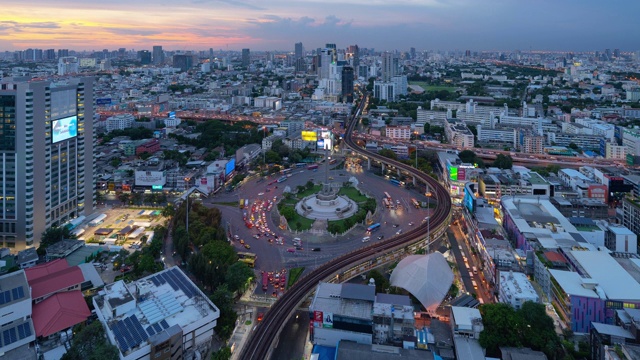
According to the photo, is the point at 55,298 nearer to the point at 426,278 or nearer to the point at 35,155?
the point at 35,155

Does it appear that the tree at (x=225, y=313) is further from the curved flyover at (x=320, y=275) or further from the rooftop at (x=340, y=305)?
the rooftop at (x=340, y=305)

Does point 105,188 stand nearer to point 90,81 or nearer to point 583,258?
point 90,81

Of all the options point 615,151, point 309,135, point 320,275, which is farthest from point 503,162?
point 320,275

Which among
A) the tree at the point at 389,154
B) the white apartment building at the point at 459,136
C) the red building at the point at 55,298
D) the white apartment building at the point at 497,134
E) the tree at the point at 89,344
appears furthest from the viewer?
the white apartment building at the point at 497,134

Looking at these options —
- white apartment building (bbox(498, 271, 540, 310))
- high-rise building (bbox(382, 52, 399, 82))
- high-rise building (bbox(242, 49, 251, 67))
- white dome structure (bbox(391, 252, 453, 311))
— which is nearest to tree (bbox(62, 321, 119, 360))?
white dome structure (bbox(391, 252, 453, 311))

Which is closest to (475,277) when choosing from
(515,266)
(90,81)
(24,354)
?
(515,266)

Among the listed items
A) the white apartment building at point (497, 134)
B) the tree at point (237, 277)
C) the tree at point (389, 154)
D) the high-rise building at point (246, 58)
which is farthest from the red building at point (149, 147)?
the high-rise building at point (246, 58)

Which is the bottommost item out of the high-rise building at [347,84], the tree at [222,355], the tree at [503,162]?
the tree at [222,355]
